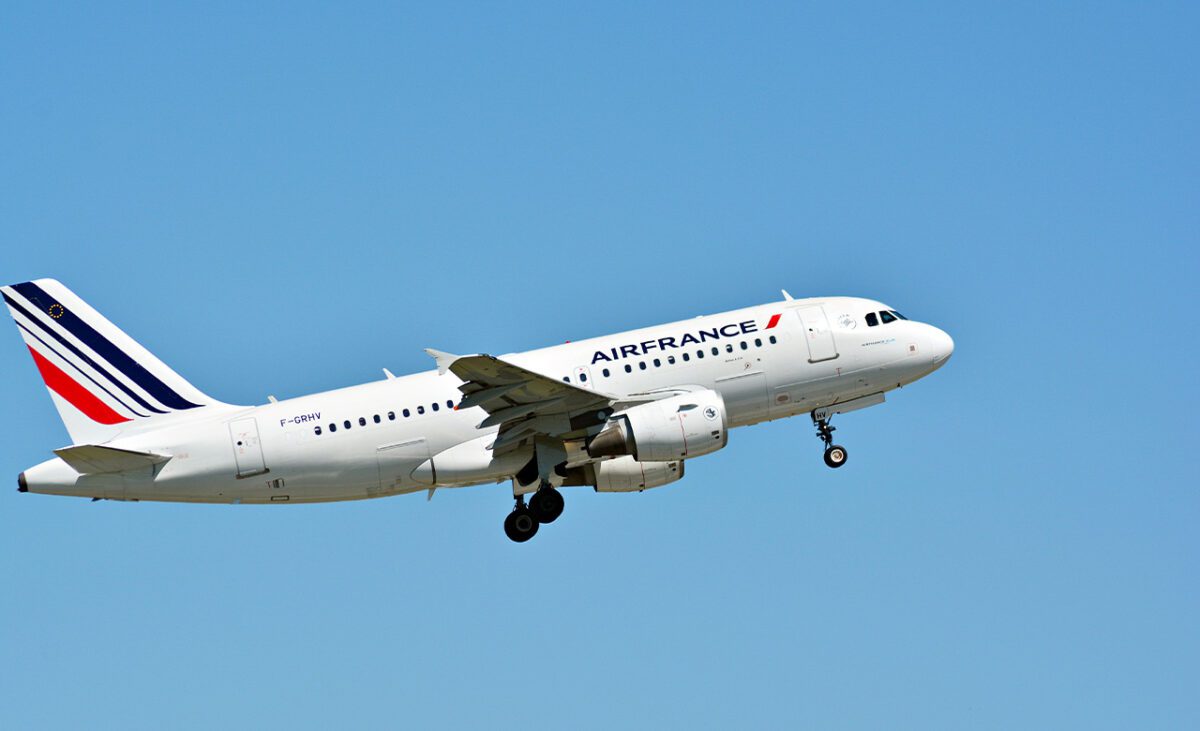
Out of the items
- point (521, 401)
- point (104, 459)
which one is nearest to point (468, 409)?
point (521, 401)

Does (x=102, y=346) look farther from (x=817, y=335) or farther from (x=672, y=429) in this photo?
(x=817, y=335)

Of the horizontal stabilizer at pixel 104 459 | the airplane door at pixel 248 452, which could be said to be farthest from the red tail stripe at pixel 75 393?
the airplane door at pixel 248 452

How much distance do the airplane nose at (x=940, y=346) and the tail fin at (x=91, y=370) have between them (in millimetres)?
22668

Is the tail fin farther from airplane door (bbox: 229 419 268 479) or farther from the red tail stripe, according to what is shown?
airplane door (bbox: 229 419 268 479)

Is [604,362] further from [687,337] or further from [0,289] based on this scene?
[0,289]

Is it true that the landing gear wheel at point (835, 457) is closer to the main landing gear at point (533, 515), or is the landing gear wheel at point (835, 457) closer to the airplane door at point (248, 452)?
the main landing gear at point (533, 515)

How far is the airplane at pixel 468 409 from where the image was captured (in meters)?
48.6

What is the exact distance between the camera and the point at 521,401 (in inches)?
1913

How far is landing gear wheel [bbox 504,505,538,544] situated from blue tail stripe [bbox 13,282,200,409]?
33.7 feet

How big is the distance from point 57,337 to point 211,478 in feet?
23.2

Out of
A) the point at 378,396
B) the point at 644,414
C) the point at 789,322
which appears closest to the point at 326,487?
the point at 378,396

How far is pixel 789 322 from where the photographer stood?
51.5 metres

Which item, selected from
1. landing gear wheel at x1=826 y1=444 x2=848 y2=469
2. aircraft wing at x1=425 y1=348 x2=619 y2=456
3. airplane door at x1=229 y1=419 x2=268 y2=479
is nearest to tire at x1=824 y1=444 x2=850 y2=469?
landing gear wheel at x1=826 y1=444 x2=848 y2=469

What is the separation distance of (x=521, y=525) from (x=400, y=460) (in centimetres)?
461
